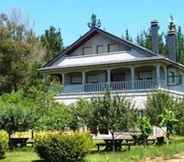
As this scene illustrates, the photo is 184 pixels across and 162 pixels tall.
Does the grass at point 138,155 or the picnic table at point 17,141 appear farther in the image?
the picnic table at point 17,141

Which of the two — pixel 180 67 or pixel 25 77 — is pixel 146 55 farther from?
pixel 25 77

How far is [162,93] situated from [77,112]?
665 centimetres

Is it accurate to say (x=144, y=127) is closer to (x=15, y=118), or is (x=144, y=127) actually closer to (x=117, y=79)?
(x=15, y=118)

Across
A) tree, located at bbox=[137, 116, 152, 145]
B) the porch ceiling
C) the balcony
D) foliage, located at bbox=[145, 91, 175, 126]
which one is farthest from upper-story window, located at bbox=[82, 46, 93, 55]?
tree, located at bbox=[137, 116, 152, 145]

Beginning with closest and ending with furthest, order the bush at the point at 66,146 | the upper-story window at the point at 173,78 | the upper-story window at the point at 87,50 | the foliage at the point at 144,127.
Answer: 1. the bush at the point at 66,146
2. the foliage at the point at 144,127
3. the upper-story window at the point at 87,50
4. the upper-story window at the point at 173,78

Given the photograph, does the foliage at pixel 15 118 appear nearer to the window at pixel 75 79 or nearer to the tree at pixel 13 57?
the window at pixel 75 79

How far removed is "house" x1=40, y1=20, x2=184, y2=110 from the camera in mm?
46250

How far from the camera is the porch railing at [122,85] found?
150 ft

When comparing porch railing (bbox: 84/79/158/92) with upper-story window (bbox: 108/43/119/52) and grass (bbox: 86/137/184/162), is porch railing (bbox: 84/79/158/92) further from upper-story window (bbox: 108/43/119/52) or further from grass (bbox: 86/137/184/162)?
grass (bbox: 86/137/184/162)

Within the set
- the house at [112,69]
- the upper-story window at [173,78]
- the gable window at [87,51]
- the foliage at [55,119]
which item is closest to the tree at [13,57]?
the house at [112,69]

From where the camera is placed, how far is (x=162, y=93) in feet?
122

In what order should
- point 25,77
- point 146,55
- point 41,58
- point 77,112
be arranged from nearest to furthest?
1. point 77,112
2. point 146,55
3. point 25,77
4. point 41,58

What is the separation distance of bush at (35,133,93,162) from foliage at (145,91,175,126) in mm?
14073

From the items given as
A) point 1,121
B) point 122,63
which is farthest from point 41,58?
point 1,121
